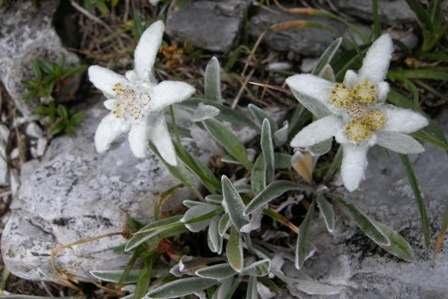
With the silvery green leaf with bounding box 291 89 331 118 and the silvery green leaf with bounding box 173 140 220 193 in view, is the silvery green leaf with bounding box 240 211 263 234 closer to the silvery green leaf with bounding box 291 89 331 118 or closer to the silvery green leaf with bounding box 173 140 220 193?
the silvery green leaf with bounding box 173 140 220 193

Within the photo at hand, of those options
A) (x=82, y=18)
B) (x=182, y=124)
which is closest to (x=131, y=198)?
(x=182, y=124)

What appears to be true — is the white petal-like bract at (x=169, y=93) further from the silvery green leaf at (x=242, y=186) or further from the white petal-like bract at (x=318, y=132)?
the silvery green leaf at (x=242, y=186)

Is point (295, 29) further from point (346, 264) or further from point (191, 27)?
point (346, 264)

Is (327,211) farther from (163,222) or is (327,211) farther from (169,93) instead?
(169,93)

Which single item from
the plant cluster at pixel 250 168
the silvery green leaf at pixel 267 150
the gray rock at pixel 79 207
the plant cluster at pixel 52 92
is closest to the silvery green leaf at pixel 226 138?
the plant cluster at pixel 250 168

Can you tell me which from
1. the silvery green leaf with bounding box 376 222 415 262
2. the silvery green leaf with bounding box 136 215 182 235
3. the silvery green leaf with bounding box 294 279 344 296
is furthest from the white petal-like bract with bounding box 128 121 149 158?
the silvery green leaf with bounding box 376 222 415 262

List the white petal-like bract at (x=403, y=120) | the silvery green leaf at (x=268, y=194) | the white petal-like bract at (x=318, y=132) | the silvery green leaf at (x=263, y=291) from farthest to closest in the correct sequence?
the silvery green leaf at (x=263, y=291), the silvery green leaf at (x=268, y=194), the white petal-like bract at (x=318, y=132), the white petal-like bract at (x=403, y=120)

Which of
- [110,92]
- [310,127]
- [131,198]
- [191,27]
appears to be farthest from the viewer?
[191,27]
